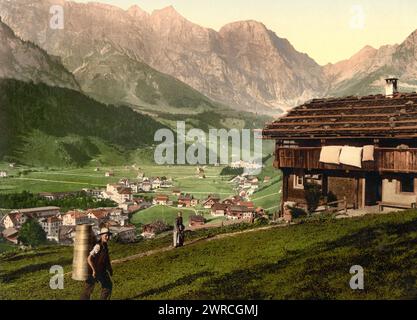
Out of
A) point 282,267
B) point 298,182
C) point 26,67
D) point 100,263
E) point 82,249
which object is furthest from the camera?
point 26,67

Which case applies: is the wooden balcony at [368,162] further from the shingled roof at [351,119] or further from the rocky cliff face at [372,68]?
the rocky cliff face at [372,68]

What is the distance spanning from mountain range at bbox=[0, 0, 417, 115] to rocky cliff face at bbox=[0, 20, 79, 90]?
5.76 metres

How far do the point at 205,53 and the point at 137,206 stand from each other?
2151 cm

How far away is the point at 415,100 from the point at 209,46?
27.3 m

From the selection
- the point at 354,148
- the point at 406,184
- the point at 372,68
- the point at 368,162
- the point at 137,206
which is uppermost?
the point at 372,68

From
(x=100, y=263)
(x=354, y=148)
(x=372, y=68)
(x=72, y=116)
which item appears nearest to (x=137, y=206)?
(x=354, y=148)

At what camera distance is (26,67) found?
101 meters

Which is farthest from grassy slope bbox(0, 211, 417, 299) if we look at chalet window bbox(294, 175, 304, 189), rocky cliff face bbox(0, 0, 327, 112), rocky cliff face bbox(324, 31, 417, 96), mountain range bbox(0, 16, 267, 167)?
mountain range bbox(0, 16, 267, 167)

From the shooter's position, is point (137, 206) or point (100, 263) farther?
point (137, 206)

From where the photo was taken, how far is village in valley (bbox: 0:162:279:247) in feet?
144

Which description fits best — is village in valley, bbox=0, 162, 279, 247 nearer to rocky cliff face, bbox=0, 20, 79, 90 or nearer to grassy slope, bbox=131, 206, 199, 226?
grassy slope, bbox=131, 206, 199, 226

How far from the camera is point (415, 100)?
99.8 feet

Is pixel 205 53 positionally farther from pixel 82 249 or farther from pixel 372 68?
pixel 82 249
